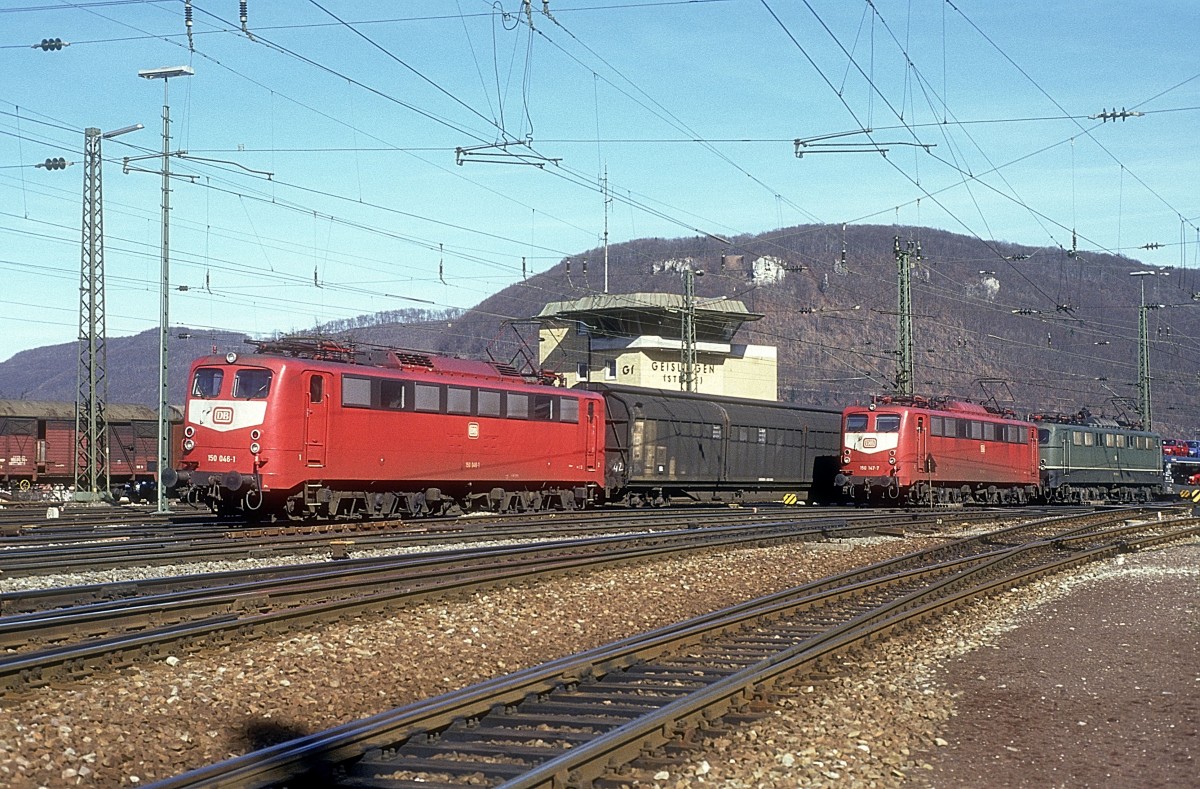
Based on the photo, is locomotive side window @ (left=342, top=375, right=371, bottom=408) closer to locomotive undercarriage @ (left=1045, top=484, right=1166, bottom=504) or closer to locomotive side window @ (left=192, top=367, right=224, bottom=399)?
locomotive side window @ (left=192, top=367, right=224, bottom=399)

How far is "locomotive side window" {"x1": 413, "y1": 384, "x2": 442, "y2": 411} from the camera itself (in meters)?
26.1

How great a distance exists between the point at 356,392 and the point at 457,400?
3199 mm

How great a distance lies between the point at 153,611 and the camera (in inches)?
474

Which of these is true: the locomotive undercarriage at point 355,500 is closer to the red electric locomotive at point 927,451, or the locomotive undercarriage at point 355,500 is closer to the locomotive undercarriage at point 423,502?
the locomotive undercarriage at point 423,502

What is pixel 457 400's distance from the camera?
2730 cm

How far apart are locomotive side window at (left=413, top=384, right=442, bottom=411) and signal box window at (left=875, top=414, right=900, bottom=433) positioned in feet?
55.1

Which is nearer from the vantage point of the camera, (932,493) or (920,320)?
(932,493)

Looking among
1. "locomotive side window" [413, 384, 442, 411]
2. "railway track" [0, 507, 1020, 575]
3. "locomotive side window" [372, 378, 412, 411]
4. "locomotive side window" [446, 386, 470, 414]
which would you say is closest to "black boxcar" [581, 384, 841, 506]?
"railway track" [0, 507, 1020, 575]

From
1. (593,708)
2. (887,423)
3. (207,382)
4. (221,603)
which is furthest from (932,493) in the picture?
(593,708)

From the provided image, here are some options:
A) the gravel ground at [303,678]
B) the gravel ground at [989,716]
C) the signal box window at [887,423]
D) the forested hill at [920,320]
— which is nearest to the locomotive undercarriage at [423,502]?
the gravel ground at [303,678]

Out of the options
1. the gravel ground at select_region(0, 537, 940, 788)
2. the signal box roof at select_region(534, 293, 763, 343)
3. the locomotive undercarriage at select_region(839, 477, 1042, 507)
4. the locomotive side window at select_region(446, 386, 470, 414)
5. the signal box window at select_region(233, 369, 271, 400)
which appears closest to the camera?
the gravel ground at select_region(0, 537, 940, 788)

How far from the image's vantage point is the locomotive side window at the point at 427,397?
85.6 feet

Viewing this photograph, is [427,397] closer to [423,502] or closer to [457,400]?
[457,400]

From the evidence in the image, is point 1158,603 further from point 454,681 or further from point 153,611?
point 153,611
